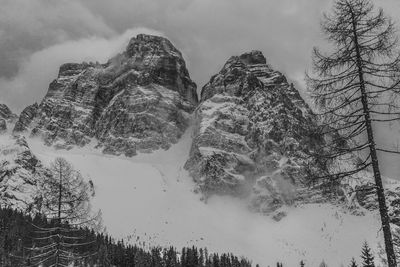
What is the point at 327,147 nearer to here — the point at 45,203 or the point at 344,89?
the point at 344,89

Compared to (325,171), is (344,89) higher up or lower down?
higher up

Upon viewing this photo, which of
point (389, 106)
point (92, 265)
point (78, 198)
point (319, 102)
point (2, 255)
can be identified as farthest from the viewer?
point (92, 265)

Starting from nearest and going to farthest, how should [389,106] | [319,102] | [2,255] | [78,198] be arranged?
[389,106]
[319,102]
[78,198]
[2,255]

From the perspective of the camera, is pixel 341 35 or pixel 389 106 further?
pixel 341 35

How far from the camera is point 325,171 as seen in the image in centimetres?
1877

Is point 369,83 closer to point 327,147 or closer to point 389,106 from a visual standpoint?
point 389,106

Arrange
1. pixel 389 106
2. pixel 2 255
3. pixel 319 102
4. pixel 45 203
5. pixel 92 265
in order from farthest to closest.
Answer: pixel 92 265, pixel 2 255, pixel 45 203, pixel 319 102, pixel 389 106

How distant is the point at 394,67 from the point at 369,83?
98 cm

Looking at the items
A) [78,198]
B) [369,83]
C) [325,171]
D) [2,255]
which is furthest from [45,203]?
[2,255]

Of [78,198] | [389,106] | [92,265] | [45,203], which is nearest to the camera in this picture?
[389,106]

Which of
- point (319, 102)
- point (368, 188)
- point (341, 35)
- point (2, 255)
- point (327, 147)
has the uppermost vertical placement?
point (2, 255)

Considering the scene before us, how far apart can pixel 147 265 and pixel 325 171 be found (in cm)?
13940

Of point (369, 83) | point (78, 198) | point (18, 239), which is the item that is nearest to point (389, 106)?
point (369, 83)

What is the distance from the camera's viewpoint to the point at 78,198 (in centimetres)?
2766
